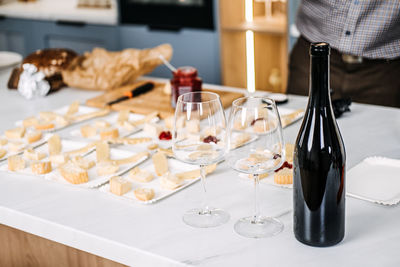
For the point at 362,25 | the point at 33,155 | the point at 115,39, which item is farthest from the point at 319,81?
the point at 115,39

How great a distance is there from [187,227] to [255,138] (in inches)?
9.2

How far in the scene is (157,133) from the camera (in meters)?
1.61

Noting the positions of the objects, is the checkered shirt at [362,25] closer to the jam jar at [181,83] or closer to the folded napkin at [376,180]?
the jam jar at [181,83]

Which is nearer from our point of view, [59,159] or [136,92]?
[59,159]

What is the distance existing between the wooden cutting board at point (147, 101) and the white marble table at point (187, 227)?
0.50 meters

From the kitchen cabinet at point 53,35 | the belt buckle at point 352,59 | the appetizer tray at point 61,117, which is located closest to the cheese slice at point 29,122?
the appetizer tray at point 61,117

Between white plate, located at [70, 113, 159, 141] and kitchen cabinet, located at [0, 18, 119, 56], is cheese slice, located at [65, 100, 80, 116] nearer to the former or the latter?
white plate, located at [70, 113, 159, 141]

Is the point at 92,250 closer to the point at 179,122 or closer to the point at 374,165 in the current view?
the point at 179,122

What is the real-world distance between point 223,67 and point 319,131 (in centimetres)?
269

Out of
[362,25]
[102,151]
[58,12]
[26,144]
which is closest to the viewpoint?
[102,151]

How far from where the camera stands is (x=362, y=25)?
212 centimetres

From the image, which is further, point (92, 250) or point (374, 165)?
A: point (374, 165)

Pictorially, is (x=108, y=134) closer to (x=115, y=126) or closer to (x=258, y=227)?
(x=115, y=126)

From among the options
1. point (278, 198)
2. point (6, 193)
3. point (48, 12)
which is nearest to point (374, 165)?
point (278, 198)
